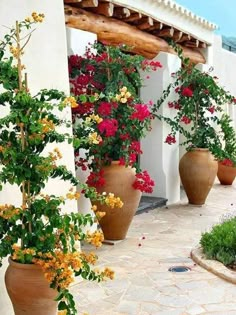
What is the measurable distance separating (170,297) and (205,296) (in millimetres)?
316

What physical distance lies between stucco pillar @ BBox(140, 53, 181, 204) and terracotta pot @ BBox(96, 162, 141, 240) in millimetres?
2451

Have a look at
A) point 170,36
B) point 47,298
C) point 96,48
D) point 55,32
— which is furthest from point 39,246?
point 170,36

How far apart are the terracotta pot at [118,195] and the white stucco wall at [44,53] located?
1.20 metres

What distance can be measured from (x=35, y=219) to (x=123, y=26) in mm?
4434

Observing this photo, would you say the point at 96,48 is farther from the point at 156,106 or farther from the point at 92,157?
the point at 156,106

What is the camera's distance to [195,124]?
8.02 metres

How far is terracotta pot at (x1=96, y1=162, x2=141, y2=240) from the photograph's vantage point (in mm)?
5438

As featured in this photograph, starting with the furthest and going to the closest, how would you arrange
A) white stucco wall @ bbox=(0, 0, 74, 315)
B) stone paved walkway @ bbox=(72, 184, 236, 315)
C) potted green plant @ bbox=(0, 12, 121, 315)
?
stone paved walkway @ bbox=(72, 184, 236, 315)
white stucco wall @ bbox=(0, 0, 74, 315)
potted green plant @ bbox=(0, 12, 121, 315)

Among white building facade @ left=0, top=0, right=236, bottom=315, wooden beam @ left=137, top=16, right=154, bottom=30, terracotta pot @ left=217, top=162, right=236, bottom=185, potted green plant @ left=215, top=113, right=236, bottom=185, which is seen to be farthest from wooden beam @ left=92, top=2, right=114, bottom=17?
terracotta pot @ left=217, top=162, right=236, bottom=185

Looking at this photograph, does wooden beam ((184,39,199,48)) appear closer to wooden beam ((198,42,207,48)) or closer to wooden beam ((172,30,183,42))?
wooden beam ((198,42,207,48))

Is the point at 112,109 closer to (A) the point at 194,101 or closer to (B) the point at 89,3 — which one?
(B) the point at 89,3

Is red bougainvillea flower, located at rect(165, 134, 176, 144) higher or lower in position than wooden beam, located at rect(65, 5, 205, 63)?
lower

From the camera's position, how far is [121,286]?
4297mm

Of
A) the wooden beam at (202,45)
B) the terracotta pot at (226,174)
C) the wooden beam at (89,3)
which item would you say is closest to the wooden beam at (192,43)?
the wooden beam at (202,45)
